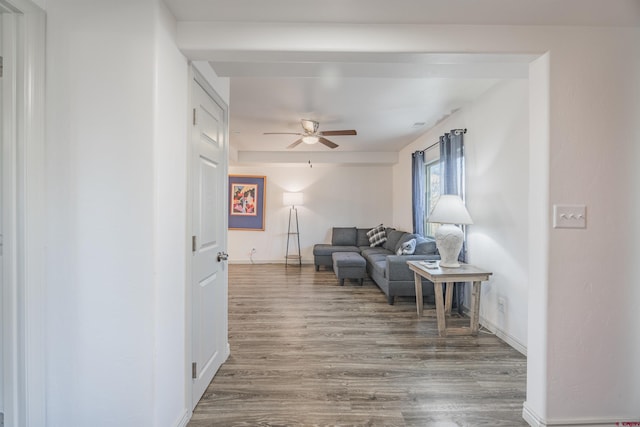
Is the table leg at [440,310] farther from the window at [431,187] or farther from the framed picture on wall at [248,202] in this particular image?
the framed picture on wall at [248,202]

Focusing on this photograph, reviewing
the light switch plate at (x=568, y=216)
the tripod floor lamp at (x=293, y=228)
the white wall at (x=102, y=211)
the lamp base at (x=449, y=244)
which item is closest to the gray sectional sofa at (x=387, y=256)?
the lamp base at (x=449, y=244)

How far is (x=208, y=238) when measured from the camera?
193cm

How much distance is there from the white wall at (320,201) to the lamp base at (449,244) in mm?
3519

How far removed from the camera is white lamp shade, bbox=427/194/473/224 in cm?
290

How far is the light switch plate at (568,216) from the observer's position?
154 cm

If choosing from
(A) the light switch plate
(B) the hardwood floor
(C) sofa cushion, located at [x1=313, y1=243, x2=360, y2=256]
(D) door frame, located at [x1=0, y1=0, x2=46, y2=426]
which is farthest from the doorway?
(C) sofa cushion, located at [x1=313, y1=243, x2=360, y2=256]

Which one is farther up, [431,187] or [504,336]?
[431,187]

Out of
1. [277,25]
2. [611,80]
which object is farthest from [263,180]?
[611,80]

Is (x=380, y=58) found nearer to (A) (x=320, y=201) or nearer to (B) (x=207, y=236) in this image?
(B) (x=207, y=236)

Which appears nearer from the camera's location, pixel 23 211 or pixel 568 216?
pixel 23 211

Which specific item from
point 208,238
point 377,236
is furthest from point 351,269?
point 208,238

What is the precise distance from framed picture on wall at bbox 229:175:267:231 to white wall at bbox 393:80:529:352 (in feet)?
14.4

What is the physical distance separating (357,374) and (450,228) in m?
1.80

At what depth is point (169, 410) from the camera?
1.42 m
